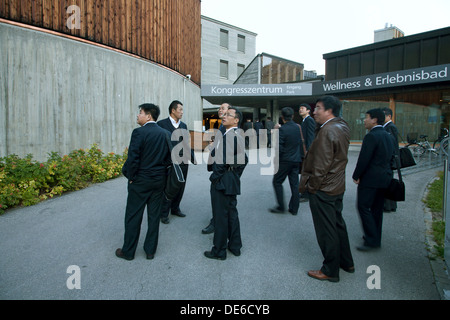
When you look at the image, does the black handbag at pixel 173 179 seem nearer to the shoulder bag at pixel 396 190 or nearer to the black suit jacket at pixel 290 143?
the black suit jacket at pixel 290 143

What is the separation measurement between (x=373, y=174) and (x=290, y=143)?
5.99 feet

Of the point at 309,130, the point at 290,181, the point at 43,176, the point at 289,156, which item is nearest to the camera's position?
the point at 289,156

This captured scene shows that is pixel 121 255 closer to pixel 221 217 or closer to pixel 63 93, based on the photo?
pixel 221 217

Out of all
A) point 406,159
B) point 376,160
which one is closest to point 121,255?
point 376,160

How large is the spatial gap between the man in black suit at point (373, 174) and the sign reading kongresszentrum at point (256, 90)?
13.1 m

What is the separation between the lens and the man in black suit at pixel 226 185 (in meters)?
3.64

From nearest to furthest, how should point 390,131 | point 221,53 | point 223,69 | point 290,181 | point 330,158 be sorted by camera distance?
point 330,158
point 390,131
point 290,181
point 221,53
point 223,69

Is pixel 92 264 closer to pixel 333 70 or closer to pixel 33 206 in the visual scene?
pixel 33 206

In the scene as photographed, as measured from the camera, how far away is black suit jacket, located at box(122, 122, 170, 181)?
3543 millimetres

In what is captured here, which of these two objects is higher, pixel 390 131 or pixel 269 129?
pixel 269 129

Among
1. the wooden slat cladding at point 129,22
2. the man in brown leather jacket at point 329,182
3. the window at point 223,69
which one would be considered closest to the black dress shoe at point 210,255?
the man in brown leather jacket at point 329,182

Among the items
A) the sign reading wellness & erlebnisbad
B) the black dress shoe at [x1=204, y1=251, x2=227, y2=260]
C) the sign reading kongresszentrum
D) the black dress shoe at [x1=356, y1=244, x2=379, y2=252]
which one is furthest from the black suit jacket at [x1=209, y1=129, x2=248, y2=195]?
the sign reading kongresszentrum

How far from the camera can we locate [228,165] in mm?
3682

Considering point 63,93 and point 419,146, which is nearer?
point 63,93
